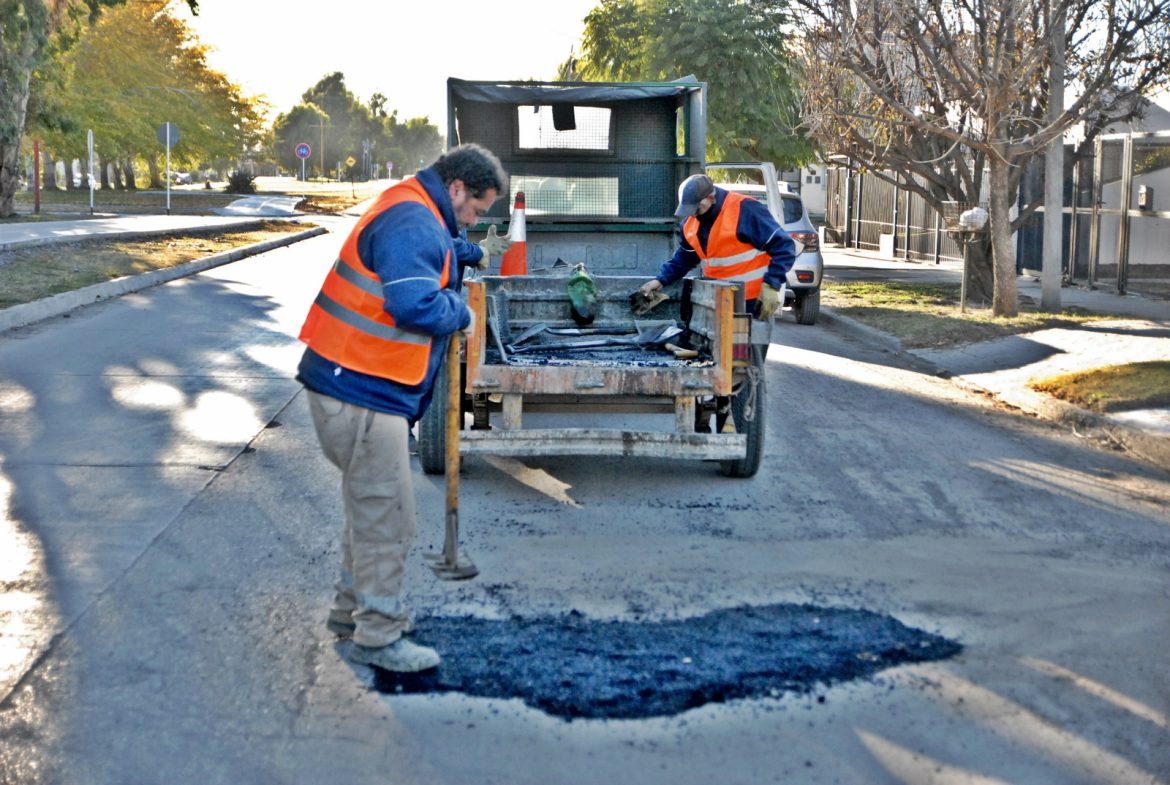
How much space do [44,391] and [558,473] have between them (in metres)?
4.47

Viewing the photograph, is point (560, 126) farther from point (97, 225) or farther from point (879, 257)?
point (97, 225)

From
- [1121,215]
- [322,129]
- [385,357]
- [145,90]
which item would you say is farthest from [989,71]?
[322,129]

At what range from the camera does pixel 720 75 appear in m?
29.1

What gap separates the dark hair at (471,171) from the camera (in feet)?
15.9

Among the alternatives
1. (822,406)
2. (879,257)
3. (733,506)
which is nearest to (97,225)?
(879,257)

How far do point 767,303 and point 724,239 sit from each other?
2.48 feet

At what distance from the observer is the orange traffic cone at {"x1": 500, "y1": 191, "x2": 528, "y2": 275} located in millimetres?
10234

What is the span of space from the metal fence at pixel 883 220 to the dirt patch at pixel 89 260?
12080mm

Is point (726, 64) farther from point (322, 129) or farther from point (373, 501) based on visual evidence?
point (322, 129)

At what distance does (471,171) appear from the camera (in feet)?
15.9

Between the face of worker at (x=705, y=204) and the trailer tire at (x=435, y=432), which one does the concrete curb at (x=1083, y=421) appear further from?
the trailer tire at (x=435, y=432)

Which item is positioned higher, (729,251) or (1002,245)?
(729,251)

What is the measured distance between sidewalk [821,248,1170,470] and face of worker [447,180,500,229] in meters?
5.48

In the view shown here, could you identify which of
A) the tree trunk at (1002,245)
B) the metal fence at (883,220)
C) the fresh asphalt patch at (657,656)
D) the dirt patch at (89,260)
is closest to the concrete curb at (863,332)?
the tree trunk at (1002,245)
